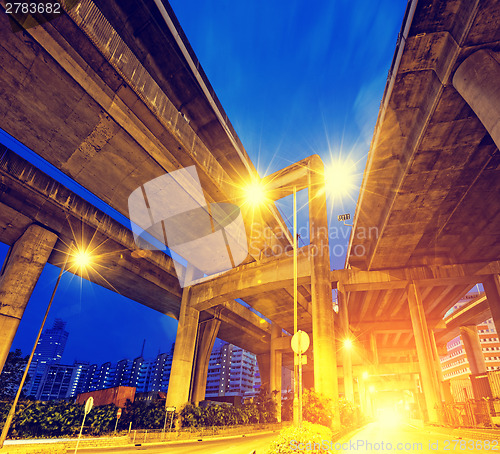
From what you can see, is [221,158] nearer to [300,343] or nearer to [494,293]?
[300,343]

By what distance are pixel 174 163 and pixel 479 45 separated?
52.2 feet

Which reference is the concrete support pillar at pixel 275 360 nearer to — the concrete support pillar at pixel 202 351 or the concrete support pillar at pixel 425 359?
the concrete support pillar at pixel 202 351

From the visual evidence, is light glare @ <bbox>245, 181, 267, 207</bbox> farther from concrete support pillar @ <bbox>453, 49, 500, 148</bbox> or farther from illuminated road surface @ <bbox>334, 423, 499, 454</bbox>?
illuminated road surface @ <bbox>334, 423, 499, 454</bbox>

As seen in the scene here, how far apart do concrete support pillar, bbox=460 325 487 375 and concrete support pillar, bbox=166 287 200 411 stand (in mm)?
50160

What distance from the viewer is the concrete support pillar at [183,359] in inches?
1041

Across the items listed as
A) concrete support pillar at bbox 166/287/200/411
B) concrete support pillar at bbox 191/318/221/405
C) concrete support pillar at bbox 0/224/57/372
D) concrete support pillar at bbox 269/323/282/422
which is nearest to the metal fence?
concrete support pillar at bbox 269/323/282/422

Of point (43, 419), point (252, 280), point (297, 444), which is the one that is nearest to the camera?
point (297, 444)

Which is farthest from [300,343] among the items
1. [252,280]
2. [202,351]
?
[202,351]

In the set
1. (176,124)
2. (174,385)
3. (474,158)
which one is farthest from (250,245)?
(474,158)

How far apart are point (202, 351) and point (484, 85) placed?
3842 centimetres

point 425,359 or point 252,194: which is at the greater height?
point 252,194

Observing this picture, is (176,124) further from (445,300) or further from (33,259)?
(445,300)

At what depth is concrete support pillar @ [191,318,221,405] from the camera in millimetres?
36906

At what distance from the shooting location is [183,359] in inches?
1109
